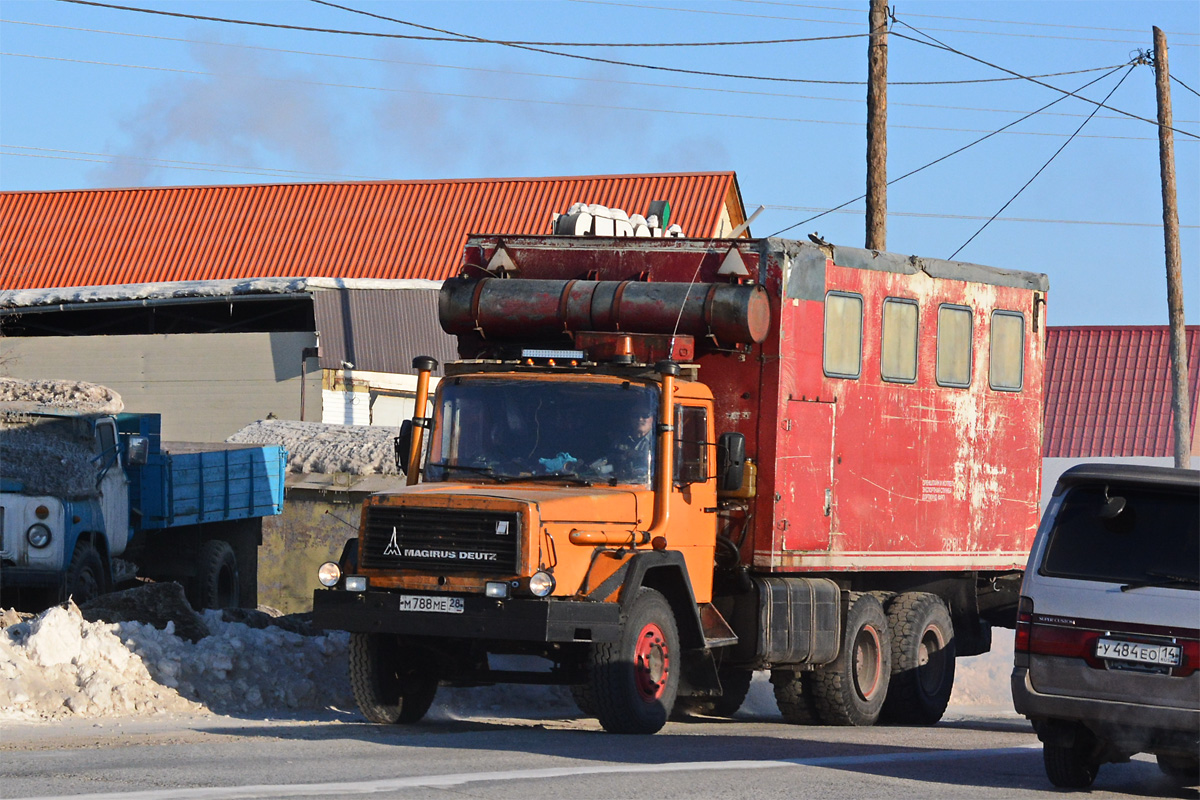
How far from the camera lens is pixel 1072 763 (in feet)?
33.2

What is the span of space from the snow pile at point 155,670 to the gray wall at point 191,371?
20358 millimetres

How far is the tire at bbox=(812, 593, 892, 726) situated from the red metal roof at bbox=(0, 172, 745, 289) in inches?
1057

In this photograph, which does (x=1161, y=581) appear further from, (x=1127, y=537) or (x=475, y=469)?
(x=475, y=469)

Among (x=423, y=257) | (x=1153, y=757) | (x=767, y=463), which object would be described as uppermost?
(x=423, y=257)

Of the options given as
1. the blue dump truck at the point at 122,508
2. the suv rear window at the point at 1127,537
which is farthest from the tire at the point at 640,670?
the blue dump truck at the point at 122,508

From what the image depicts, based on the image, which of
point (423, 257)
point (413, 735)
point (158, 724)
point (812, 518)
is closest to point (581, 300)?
point (812, 518)

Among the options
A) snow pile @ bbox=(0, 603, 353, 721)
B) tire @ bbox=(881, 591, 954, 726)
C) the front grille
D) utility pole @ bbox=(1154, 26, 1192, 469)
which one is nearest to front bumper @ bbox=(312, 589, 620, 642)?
the front grille

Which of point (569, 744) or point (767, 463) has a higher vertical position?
point (767, 463)

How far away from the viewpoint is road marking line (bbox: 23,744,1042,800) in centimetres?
834

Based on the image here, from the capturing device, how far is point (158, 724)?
12359 mm

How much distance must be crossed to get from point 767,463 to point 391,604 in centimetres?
352

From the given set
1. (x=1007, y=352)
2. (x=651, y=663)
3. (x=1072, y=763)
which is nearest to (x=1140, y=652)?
(x=1072, y=763)

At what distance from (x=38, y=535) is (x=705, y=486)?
26.0 ft

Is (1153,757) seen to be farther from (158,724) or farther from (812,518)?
(158,724)
